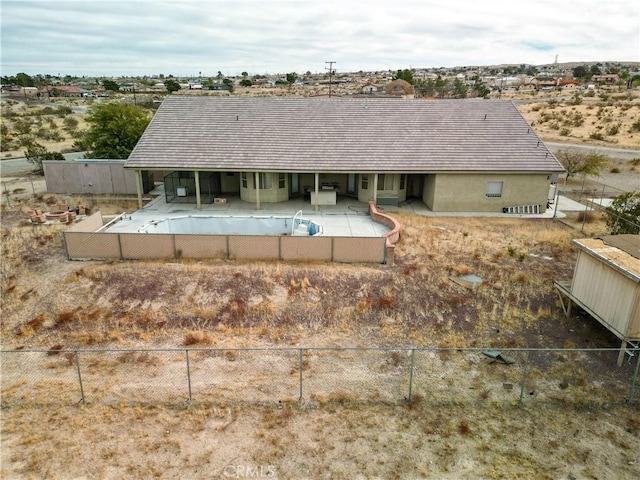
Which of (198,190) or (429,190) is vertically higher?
(198,190)

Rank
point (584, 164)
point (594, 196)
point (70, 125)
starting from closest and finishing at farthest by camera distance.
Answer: point (594, 196) < point (584, 164) < point (70, 125)

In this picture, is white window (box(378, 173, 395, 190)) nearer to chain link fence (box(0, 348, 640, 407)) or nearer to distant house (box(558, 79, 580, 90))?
chain link fence (box(0, 348, 640, 407))

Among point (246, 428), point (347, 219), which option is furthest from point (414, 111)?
point (246, 428)

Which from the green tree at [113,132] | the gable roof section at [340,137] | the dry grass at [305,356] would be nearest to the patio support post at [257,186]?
the gable roof section at [340,137]

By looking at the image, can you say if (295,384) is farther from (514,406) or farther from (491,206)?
(491,206)

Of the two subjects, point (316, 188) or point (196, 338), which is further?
point (316, 188)

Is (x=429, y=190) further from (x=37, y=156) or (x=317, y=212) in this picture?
(x=37, y=156)

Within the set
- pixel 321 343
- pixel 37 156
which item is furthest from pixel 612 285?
pixel 37 156

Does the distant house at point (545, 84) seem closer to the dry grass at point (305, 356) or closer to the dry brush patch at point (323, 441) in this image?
the dry grass at point (305, 356)
